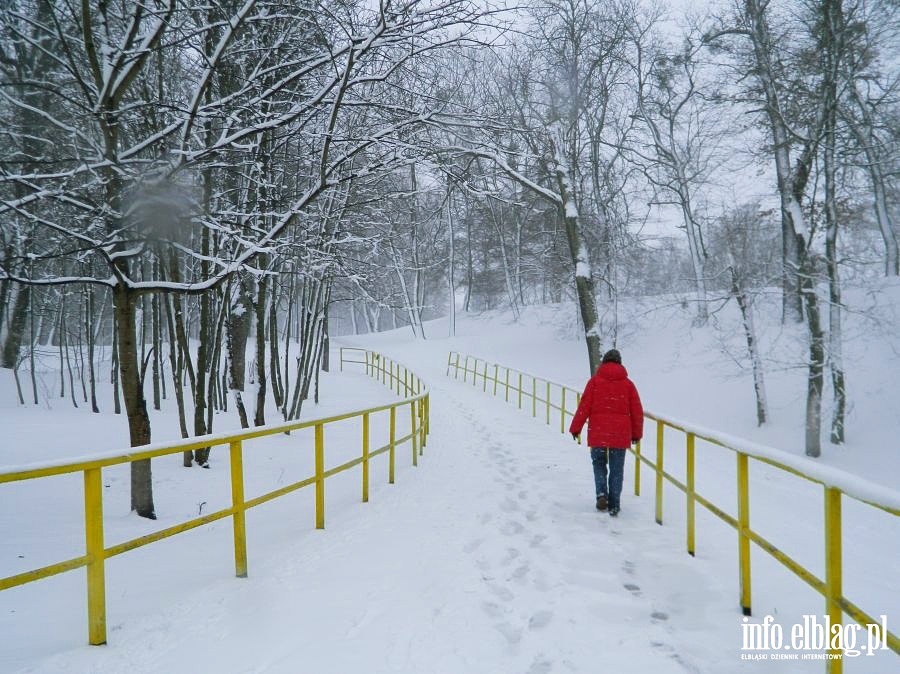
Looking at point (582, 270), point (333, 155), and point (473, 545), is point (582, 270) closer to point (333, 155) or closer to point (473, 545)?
point (333, 155)

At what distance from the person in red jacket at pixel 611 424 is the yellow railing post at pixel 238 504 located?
316 centimetres

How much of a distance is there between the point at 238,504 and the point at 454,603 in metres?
1.51

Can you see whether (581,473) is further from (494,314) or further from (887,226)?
(494,314)

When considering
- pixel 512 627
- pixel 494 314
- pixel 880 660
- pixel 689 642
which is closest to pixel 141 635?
pixel 512 627

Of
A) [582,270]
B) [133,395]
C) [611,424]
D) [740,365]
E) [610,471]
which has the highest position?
[582,270]

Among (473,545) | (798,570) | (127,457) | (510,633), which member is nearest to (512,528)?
(473,545)

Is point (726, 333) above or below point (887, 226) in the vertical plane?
below

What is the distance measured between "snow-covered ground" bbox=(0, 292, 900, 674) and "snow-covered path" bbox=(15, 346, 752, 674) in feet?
0.04

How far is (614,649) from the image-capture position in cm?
298

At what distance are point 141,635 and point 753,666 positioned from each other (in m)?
3.05

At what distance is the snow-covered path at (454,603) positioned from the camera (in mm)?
2857

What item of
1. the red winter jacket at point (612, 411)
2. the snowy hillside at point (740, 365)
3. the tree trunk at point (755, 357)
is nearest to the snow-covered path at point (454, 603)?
the red winter jacket at point (612, 411)

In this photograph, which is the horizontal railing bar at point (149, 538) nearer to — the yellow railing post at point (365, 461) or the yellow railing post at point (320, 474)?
the yellow railing post at point (320, 474)

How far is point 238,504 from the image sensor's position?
3.80 m
